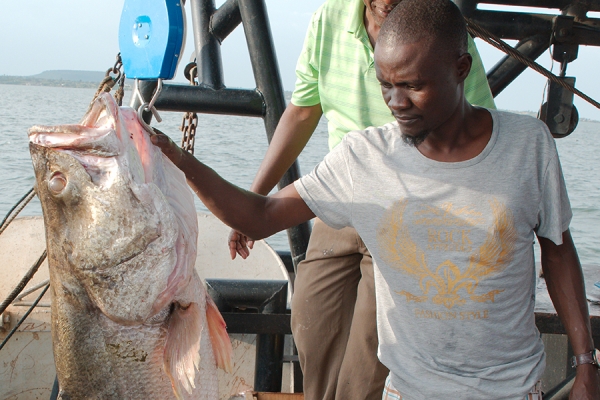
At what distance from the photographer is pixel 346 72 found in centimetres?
281

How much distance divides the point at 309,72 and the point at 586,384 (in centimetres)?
168

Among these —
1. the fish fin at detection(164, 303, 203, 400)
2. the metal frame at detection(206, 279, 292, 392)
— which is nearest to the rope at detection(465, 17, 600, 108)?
the metal frame at detection(206, 279, 292, 392)

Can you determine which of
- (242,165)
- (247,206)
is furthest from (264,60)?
(242,165)

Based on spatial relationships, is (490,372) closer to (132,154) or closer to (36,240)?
(132,154)

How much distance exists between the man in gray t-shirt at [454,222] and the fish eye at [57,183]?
0.36 meters

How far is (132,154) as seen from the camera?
178 cm

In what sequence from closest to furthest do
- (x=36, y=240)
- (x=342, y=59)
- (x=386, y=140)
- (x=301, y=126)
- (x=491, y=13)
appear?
(x=386, y=140) < (x=342, y=59) < (x=301, y=126) < (x=491, y=13) < (x=36, y=240)

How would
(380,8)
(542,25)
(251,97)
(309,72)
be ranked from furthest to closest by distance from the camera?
(251,97), (542,25), (309,72), (380,8)

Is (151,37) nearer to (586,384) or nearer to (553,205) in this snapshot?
(553,205)

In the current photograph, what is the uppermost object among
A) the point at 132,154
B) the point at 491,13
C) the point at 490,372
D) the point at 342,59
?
the point at 491,13

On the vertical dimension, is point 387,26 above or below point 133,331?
above

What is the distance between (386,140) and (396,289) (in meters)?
0.52

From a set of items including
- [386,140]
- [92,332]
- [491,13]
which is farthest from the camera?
[491,13]

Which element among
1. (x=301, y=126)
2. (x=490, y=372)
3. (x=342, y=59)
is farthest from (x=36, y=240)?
(x=490, y=372)
